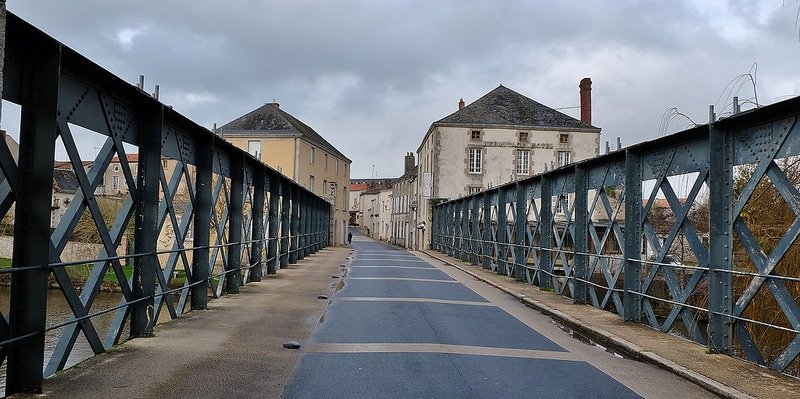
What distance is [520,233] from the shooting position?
59.0ft

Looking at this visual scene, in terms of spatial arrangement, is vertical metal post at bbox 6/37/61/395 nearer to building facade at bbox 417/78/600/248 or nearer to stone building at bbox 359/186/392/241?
building facade at bbox 417/78/600/248

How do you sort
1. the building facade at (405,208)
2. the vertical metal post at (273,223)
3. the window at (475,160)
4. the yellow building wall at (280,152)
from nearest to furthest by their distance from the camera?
the vertical metal post at (273,223), the window at (475,160), the yellow building wall at (280,152), the building facade at (405,208)

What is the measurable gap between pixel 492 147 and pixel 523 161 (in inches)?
94.5

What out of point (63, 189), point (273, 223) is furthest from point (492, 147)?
point (273, 223)

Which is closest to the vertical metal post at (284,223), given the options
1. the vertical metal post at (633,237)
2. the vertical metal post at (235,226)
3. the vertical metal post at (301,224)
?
the vertical metal post at (301,224)

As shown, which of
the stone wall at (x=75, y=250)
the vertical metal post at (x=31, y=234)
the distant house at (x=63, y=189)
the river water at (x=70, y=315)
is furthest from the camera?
the distant house at (x=63, y=189)

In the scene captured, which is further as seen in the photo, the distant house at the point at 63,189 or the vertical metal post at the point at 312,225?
the distant house at the point at 63,189

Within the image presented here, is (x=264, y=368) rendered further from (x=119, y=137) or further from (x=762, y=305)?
(x=762, y=305)

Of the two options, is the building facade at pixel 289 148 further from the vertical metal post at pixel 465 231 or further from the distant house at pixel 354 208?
the distant house at pixel 354 208

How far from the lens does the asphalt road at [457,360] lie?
5.80 metres

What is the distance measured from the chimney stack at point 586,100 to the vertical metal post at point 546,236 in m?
33.4

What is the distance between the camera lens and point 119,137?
278 inches

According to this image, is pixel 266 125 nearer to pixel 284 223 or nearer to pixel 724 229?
pixel 284 223

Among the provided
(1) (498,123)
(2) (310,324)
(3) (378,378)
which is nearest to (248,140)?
(1) (498,123)
